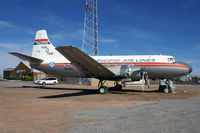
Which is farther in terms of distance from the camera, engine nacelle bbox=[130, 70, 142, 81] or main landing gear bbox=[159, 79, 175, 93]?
main landing gear bbox=[159, 79, 175, 93]

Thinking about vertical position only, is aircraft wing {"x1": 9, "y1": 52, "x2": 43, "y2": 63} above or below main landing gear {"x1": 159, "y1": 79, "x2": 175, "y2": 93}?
above

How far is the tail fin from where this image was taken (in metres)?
22.1

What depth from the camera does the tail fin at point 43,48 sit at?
72.6ft

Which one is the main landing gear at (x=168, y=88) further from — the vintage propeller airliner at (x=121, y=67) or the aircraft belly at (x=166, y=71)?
the aircraft belly at (x=166, y=71)

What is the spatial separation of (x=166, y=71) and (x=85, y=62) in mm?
7949

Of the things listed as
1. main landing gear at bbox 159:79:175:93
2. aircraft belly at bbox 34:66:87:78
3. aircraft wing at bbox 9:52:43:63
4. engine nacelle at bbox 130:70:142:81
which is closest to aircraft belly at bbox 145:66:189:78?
main landing gear at bbox 159:79:175:93

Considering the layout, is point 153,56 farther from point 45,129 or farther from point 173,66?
point 45,129

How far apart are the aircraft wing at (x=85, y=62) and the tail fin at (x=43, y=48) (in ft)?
19.8

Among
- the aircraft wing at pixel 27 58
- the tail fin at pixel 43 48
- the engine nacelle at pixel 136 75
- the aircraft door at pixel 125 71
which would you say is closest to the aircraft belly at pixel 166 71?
the engine nacelle at pixel 136 75

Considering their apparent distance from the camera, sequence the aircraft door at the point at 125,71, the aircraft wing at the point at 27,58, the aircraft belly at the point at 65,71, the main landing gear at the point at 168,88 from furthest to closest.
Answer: the aircraft belly at the point at 65,71 → the aircraft wing at the point at 27,58 → the main landing gear at the point at 168,88 → the aircraft door at the point at 125,71

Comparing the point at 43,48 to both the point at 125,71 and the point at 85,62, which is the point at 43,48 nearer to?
the point at 85,62

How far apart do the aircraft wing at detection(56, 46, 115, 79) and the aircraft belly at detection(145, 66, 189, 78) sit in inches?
152

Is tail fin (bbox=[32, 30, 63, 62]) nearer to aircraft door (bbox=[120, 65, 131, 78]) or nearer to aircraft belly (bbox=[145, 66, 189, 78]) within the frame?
aircraft door (bbox=[120, 65, 131, 78])

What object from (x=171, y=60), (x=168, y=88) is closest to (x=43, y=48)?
(x=171, y=60)
